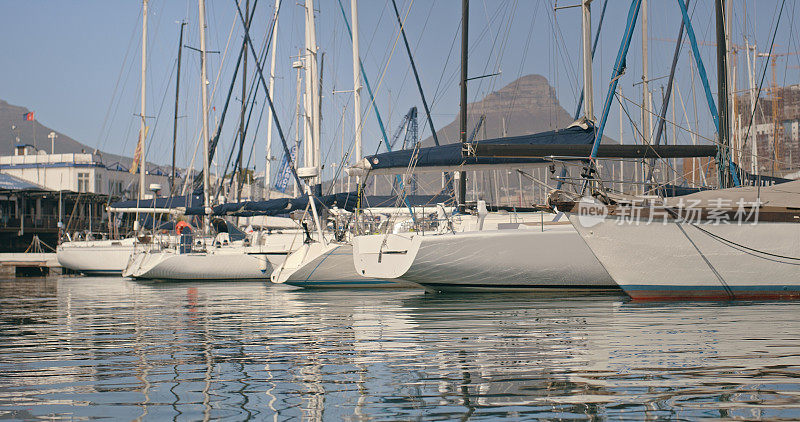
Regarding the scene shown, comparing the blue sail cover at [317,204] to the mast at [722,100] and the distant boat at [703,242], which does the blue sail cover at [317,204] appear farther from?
the distant boat at [703,242]

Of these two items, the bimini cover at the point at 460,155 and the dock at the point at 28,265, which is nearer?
→ the bimini cover at the point at 460,155

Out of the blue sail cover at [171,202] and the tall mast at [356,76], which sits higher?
the tall mast at [356,76]

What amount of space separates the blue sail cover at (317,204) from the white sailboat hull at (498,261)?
5610mm

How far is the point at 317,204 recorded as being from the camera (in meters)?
27.4

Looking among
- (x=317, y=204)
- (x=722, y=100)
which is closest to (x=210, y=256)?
(x=317, y=204)

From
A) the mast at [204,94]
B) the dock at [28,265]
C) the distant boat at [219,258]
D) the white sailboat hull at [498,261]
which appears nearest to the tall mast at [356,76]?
the distant boat at [219,258]

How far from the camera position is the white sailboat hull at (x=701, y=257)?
14.0m

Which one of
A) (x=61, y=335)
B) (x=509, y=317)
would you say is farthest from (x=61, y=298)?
(x=509, y=317)

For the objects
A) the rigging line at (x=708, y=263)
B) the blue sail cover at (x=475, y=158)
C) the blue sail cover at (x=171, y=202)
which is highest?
the blue sail cover at (x=475, y=158)

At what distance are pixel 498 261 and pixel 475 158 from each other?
2.59 m

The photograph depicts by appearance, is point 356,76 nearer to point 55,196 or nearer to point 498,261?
point 498,261

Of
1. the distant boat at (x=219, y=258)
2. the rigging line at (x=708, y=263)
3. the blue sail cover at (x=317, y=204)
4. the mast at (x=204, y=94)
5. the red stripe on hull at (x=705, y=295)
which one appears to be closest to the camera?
the rigging line at (x=708, y=263)

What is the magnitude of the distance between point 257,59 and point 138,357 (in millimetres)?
27983

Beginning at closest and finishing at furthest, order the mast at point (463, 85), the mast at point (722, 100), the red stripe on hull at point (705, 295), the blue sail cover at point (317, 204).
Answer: the red stripe on hull at point (705, 295)
the mast at point (722, 100)
the mast at point (463, 85)
the blue sail cover at point (317, 204)
